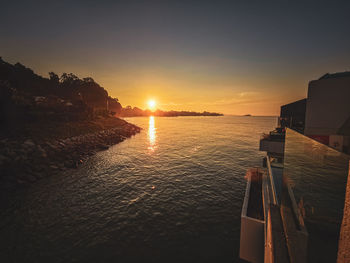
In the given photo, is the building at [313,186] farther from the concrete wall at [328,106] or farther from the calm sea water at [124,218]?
the calm sea water at [124,218]

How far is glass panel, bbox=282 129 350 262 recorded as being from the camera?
2.46 m

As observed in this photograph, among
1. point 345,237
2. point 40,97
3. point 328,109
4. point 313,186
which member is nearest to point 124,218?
point 313,186

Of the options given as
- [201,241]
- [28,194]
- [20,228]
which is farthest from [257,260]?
[28,194]

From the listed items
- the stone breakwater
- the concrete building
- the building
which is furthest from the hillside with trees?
the concrete building

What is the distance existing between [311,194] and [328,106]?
111 inches

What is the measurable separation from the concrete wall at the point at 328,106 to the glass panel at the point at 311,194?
0.93 m

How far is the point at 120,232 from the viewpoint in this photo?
31.9ft

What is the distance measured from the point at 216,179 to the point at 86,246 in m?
14.7

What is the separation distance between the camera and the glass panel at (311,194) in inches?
96.8

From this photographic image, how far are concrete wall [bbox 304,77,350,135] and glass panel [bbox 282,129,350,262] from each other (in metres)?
0.93

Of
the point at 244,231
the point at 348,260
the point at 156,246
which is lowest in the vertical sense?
the point at 156,246

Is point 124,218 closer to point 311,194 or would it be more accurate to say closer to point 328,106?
point 311,194

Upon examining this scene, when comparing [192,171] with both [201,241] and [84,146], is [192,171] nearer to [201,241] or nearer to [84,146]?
[201,241]

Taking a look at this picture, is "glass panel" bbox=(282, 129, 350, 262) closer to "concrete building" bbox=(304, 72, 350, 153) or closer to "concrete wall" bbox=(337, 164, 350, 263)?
"concrete wall" bbox=(337, 164, 350, 263)
